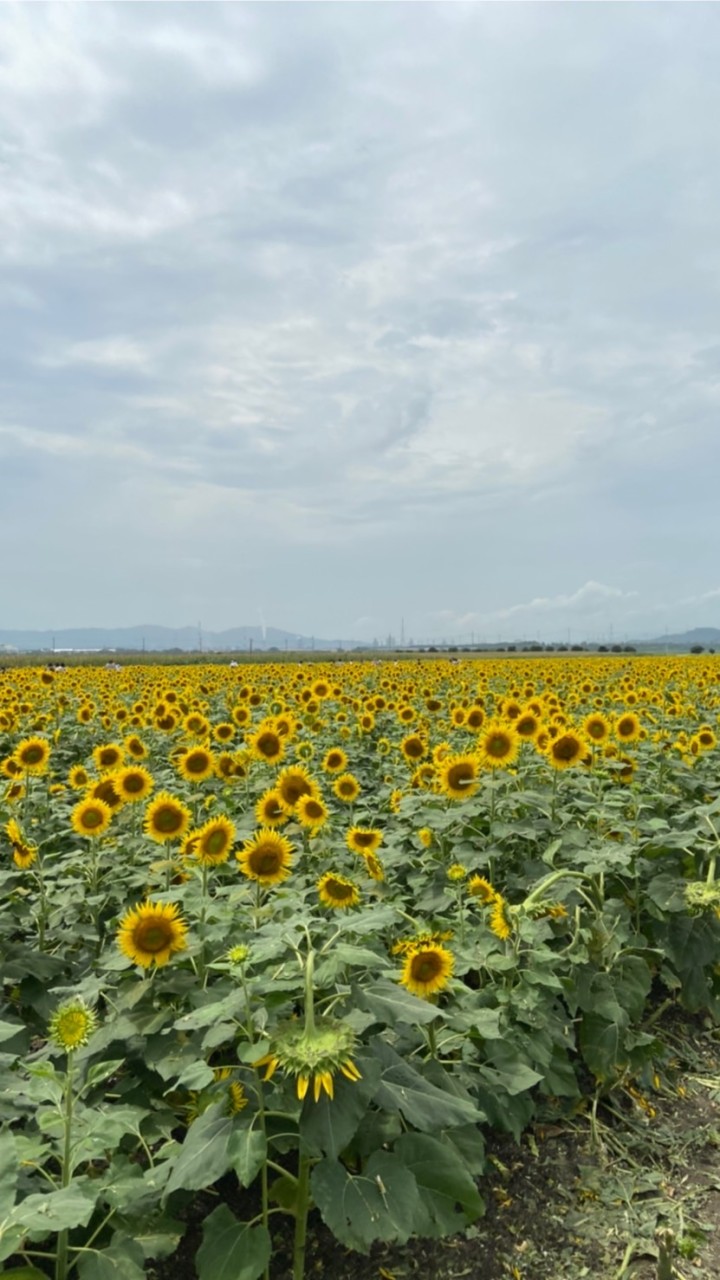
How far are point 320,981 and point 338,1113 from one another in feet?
0.96

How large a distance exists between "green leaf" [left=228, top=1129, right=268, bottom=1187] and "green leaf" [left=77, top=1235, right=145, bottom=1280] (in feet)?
1.10

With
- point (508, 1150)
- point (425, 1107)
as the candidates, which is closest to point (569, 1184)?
point (508, 1150)

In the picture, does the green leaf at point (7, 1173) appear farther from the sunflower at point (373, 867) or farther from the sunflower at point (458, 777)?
the sunflower at point (458, 777)

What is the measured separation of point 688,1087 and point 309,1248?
77.0 inches

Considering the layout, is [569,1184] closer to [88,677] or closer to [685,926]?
[685,926]

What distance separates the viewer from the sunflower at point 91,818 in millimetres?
3865

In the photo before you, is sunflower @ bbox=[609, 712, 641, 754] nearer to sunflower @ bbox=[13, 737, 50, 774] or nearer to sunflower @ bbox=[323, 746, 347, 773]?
sunflower @ bbox=[323, 746, 347, 773]

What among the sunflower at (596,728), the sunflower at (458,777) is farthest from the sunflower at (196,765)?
the sunflower at (596,728)

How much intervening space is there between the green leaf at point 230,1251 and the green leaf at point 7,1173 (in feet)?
1.72

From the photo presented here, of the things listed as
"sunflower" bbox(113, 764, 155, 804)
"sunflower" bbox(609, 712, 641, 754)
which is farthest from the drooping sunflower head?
"sunflower" bbox(609, 712, 641, 754)

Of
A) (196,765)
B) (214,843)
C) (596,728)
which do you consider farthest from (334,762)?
(214,843)

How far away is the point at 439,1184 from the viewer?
212 cm

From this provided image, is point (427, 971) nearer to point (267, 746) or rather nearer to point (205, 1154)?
point (205, 1154)

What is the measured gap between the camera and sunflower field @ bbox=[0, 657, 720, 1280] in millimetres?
1962
